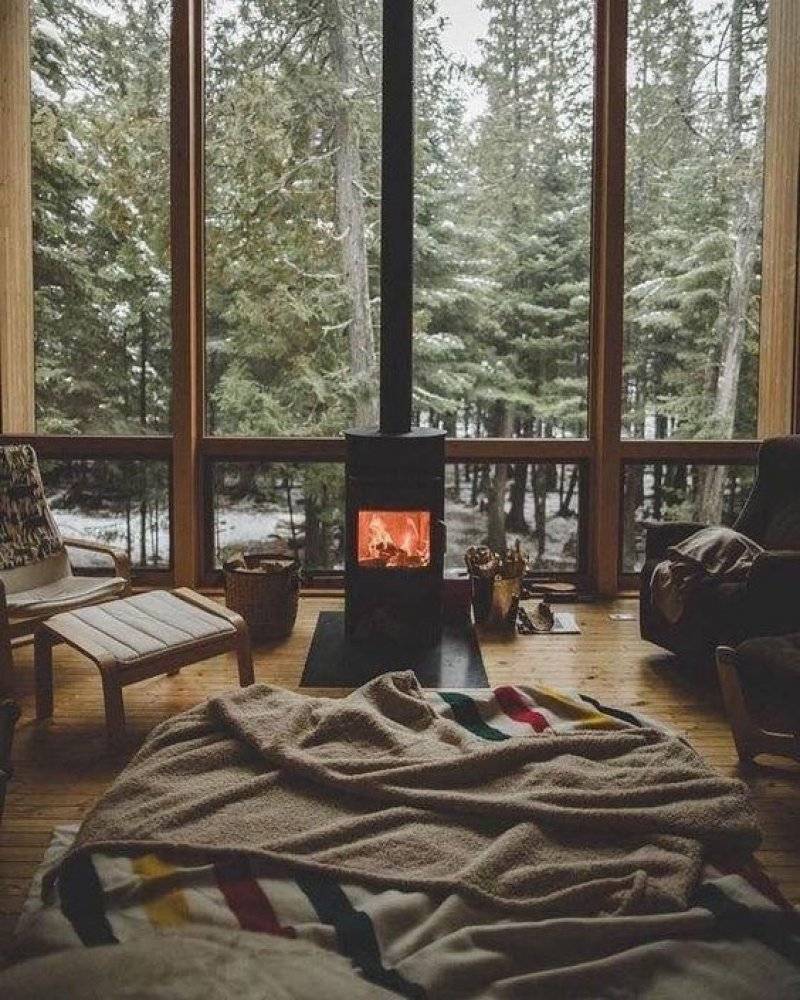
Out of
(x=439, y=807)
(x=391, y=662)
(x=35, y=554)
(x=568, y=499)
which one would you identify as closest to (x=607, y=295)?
(x=568, y=499)

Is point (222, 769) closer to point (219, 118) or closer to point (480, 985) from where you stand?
point (480, 985)

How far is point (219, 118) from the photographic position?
5.36 meters

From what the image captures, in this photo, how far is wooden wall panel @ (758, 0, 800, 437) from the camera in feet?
17.2

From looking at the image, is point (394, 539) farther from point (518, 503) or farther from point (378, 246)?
point (378, 246)

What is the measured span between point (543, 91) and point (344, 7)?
111cm

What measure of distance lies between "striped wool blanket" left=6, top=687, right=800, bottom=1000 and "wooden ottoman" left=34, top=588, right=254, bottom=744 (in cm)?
120

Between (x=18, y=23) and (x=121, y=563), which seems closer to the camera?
(x=121, y=563)

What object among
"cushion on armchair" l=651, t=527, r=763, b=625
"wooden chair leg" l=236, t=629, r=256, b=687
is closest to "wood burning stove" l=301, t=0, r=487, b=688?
"wooden chair leg" l=236, t=629, r=256, b=687

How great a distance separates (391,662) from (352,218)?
2.44m

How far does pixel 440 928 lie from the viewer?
6.26 ft

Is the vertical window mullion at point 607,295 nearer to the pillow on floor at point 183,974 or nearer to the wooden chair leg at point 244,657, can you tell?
the wooden chair leg at point 244,657

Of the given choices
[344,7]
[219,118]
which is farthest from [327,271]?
[344,7]

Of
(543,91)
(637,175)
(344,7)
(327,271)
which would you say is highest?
(344,7)

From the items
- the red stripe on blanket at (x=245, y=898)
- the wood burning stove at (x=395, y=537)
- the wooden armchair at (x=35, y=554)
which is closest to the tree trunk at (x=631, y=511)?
the wood burning stove at (x=395, y=537)
